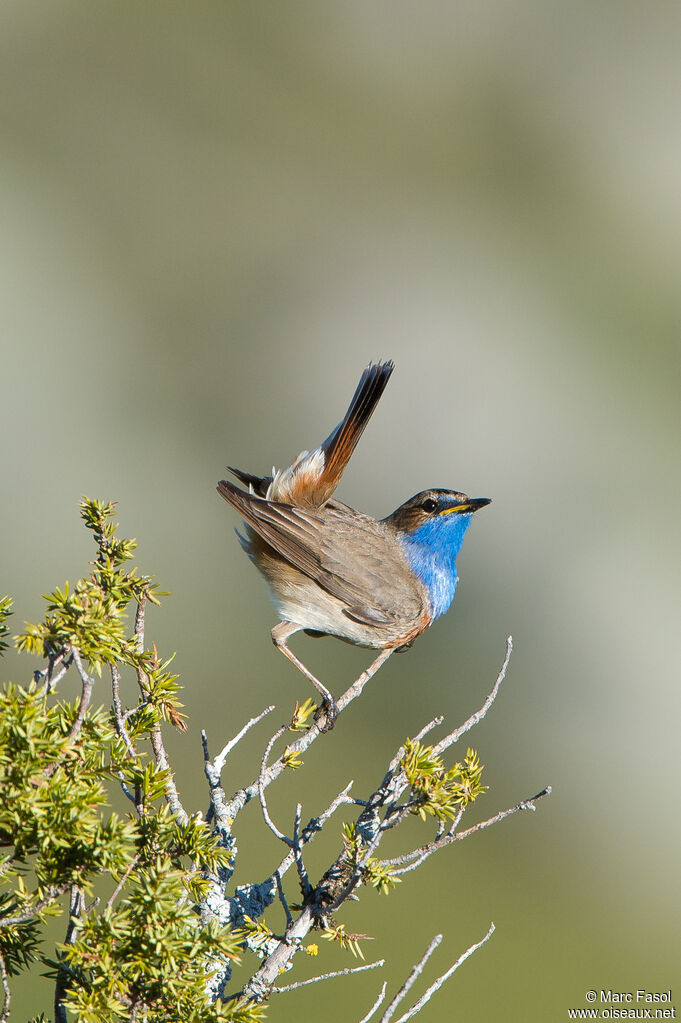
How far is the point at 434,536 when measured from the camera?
12.8 ft

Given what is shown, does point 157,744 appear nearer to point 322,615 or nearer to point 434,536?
point 322,615

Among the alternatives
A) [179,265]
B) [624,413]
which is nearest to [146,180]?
[179,265]

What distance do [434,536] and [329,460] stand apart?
0.55 meters

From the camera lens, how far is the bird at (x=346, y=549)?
11.7 feet

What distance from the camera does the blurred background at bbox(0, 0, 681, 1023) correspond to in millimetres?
7992

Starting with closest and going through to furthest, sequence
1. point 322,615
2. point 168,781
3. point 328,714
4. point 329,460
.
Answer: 1. point 168,781
2. point 328,714
3. point 322,615
4. point 329,460

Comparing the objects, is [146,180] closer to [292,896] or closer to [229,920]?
[292,896]

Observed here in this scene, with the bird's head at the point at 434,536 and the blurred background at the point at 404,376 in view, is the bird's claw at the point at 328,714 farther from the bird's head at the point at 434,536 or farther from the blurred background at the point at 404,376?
the blurred background at the point at 404,376

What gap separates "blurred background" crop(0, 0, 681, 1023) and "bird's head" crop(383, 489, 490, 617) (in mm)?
3318

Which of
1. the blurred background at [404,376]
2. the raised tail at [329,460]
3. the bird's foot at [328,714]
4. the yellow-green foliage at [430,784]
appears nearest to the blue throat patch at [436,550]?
the raised tail at [329,460]

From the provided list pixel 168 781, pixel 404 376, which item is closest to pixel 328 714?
pixel 168 781

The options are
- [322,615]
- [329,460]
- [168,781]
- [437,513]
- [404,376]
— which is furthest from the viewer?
[404,376]

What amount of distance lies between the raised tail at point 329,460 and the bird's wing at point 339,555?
11 centimetres

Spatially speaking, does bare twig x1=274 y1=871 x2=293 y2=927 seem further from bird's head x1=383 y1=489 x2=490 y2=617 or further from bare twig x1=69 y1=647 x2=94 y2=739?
bird's head x1=383 y1=489 x2=490 y2=617
